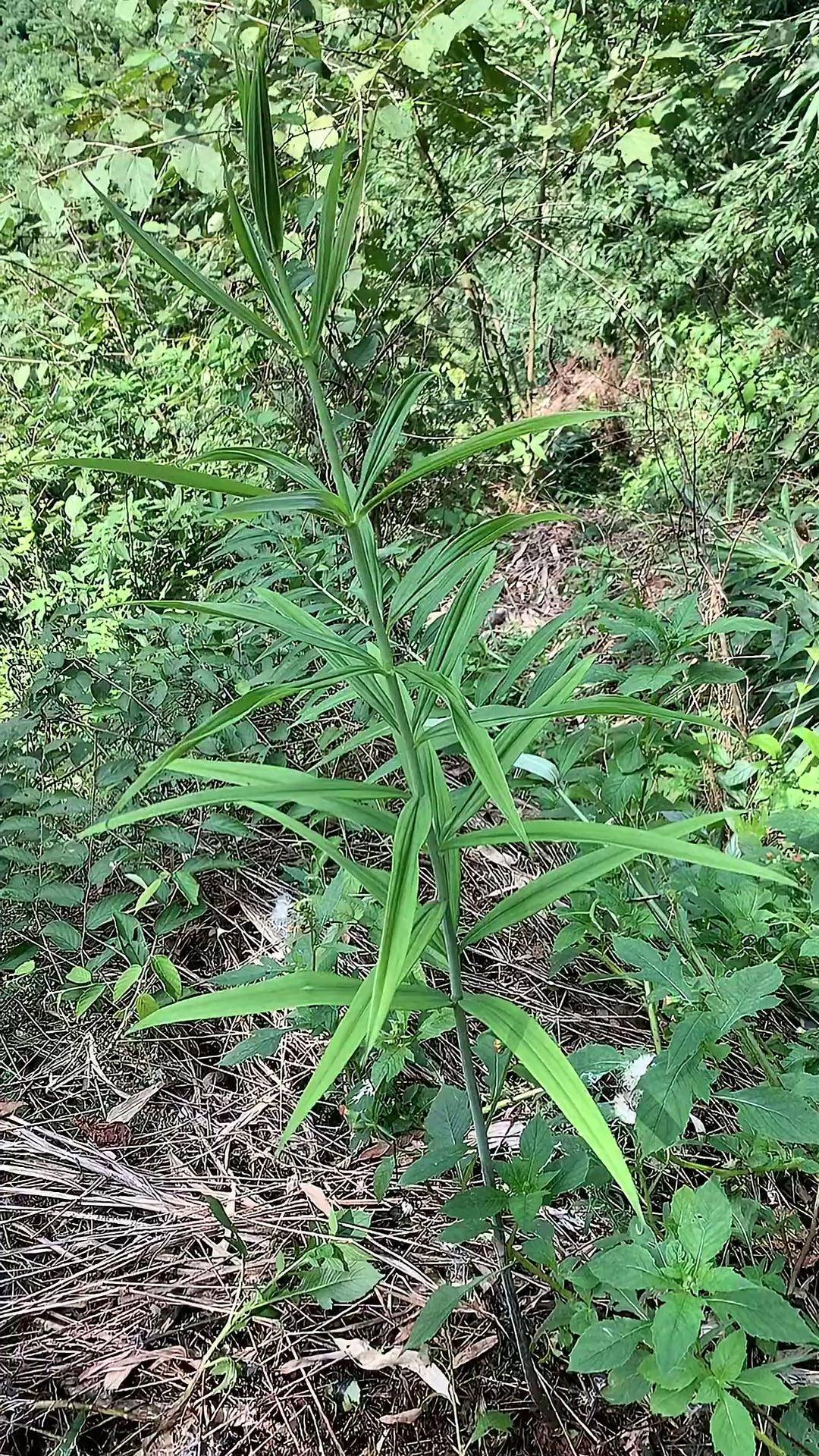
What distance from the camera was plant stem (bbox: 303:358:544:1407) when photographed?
682mm

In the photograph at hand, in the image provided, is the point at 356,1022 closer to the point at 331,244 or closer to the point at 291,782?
the point at 291,782

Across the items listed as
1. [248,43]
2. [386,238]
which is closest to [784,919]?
[248,43]

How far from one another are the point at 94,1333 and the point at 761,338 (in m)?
3.25

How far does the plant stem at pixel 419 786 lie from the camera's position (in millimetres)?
682

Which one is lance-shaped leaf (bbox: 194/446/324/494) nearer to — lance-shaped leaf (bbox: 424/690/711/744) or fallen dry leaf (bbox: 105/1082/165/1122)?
lance-shaped leaf (bbox: 424/690/711/744)

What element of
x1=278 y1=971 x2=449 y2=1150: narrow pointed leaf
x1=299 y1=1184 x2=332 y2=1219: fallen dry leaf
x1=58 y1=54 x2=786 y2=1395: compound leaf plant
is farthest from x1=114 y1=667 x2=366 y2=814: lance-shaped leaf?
x1=299 y1=1184 x2=332 y2=1219: fallen dry leaf

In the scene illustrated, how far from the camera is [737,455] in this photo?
8.33ft

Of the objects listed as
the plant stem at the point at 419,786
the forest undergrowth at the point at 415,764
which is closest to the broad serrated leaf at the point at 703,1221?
the forest undergrowth at the point at 415,764

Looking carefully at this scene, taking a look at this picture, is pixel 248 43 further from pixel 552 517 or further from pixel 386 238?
pixel 552 517

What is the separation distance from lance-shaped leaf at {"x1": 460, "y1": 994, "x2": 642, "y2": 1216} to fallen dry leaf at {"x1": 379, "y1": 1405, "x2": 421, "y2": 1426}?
1.56 feet

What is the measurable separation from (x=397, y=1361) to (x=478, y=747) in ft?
2.59

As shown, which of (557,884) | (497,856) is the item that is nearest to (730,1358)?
(557,884)

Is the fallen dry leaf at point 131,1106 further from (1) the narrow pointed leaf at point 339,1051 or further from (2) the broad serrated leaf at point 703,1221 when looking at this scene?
(2) the broad serrated leaf at point 703,1221

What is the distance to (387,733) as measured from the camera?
33.5 inches
